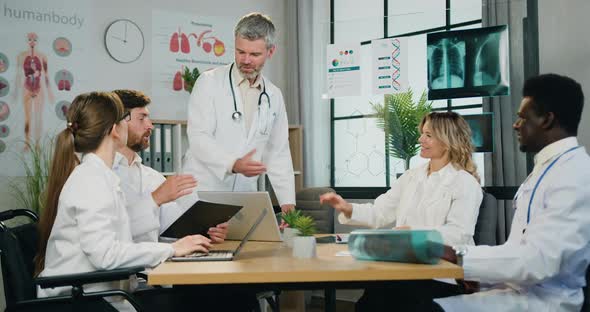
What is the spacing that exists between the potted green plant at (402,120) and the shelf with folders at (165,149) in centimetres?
144

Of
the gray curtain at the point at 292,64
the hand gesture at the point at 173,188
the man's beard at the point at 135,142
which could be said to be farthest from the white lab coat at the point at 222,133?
the gray curtain at the point at 292,64

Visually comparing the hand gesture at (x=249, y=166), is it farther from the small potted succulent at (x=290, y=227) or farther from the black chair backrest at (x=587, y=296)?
the black chair backrest at (x=587, y=296)

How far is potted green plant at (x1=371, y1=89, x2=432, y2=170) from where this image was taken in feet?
13.6

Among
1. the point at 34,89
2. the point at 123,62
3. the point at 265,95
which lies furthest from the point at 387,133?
the point at 34,89

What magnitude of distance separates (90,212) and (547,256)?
130 cm

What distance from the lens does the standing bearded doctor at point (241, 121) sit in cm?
312

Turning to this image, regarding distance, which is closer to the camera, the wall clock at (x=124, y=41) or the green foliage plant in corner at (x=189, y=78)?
the wall clock at (x=124, y=41)

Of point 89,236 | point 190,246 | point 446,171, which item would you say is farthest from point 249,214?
point 446,171

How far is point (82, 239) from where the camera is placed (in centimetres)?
194

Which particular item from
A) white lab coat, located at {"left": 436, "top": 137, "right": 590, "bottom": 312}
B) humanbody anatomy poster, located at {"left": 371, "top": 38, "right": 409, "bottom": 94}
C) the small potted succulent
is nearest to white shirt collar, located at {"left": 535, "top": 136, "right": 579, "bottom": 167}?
white lab coat, located at {"left": 436, "top": 137, "right": 590, "bottom": 312}

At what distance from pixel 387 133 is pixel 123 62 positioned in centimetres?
212

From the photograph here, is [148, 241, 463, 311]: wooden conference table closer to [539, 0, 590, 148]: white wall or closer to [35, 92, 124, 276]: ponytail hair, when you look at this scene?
[35, 92, 124, 276]: ponytail hair

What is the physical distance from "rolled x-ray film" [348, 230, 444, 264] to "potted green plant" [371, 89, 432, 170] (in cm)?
234

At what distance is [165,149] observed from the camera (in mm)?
4637
